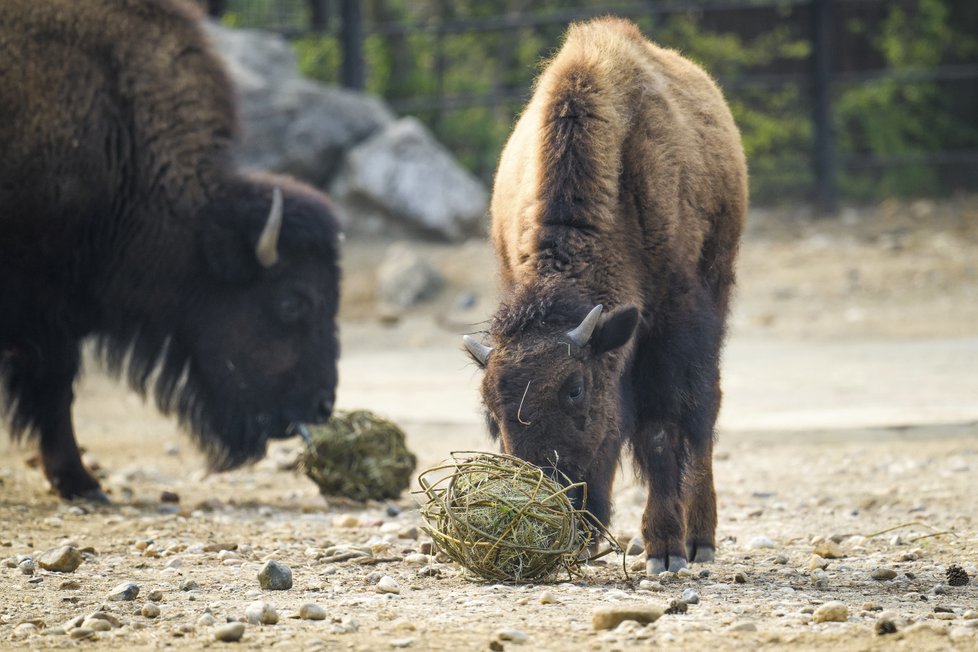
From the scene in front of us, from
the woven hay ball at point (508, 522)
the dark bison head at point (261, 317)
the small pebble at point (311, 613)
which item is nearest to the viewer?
the small pebble at point (311, 613)

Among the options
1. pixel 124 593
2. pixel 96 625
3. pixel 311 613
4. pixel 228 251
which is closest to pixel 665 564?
pixel 311 613

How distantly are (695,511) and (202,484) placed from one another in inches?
128

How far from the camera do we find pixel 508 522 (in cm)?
428

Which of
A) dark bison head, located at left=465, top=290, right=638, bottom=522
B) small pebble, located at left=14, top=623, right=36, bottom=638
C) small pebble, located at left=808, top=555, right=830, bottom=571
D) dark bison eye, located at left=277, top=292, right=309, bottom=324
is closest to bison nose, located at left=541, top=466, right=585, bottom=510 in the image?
dark bison head, located at left=465, top=290, right=638, bottom=522

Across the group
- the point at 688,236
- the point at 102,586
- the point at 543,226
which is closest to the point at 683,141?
the point at 688,236

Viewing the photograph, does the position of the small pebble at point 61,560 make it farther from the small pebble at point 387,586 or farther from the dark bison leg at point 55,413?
the dark bison leg at point 55,413

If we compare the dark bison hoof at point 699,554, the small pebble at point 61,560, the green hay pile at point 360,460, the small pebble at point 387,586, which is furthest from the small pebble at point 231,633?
the green hay pile at point 360,460

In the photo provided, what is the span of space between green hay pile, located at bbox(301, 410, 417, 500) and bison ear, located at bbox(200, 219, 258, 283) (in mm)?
952

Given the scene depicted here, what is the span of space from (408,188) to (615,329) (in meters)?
9.65

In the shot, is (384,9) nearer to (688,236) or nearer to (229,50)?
(229,50)

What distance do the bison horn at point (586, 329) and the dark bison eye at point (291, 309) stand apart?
2.57 meters

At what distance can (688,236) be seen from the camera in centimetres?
520

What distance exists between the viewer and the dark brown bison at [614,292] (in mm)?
4609

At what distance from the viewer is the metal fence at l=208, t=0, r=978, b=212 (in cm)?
1522
